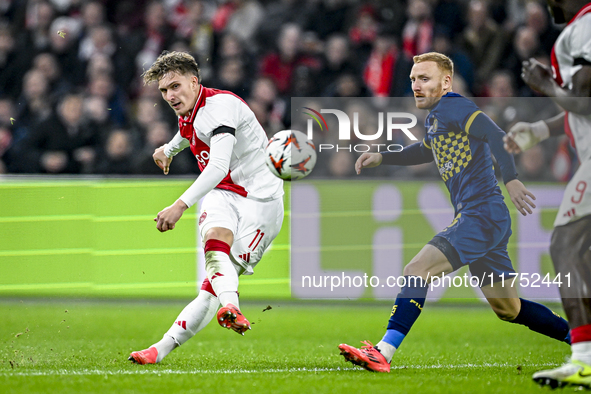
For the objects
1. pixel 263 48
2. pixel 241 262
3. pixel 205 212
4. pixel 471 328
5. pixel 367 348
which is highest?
pixel 263 48

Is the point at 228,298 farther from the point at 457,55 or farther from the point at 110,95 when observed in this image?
the point at 110,95

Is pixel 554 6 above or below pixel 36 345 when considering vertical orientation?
above

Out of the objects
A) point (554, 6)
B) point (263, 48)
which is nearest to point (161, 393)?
point (554, 6)

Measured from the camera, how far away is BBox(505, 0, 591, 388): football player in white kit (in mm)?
4055

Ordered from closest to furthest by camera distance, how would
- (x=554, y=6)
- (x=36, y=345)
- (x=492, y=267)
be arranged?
(x=554, y=6)
(x=492, y=267)
(x=36, y=345)

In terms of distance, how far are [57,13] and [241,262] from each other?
Answer: 7457mm

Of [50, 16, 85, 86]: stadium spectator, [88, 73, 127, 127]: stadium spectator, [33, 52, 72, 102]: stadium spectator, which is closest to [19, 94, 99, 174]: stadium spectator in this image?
[88, 73, 127, 127]: stadium spectator

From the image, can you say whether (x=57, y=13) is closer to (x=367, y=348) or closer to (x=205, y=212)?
(x=205, y=212)

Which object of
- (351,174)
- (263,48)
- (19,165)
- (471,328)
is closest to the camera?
(351,174)

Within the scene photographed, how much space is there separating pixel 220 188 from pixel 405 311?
1.53m

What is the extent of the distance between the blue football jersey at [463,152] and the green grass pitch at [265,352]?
3.84 feet

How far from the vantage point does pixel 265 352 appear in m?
5.82

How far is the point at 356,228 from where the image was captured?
6133 millimetres

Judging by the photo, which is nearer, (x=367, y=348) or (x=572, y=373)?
(x=572, y=373)
